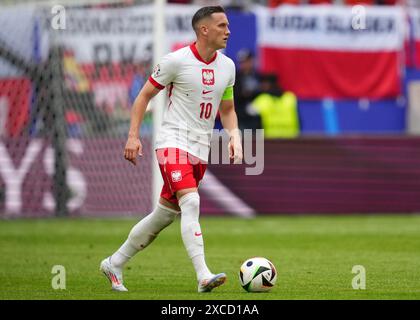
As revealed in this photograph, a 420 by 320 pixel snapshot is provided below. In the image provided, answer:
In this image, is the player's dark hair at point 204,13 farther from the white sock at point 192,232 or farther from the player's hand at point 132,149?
the white sock at point 192,232

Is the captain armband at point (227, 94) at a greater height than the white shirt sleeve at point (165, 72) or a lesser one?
lesser

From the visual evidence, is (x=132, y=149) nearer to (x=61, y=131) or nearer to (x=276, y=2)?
(x=61, y=131)

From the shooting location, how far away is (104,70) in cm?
1998

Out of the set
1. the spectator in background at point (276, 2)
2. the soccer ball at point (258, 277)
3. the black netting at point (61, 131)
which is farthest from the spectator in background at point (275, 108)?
the soccer ball at point (258, 277)

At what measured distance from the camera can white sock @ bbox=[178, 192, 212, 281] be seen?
885 cm

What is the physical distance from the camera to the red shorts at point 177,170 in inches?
356

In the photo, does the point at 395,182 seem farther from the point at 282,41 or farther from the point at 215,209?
the point at 282,41

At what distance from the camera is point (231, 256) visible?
12695mm

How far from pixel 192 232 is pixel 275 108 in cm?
1354

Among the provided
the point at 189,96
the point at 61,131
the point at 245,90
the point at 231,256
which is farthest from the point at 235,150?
the point at 245,90

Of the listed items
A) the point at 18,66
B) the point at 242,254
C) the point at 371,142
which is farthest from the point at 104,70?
the point at 242,254

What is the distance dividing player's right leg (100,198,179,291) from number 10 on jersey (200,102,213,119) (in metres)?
0.79

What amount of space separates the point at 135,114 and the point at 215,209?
971 centimetres

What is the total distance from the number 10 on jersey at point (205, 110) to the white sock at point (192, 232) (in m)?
0.75
